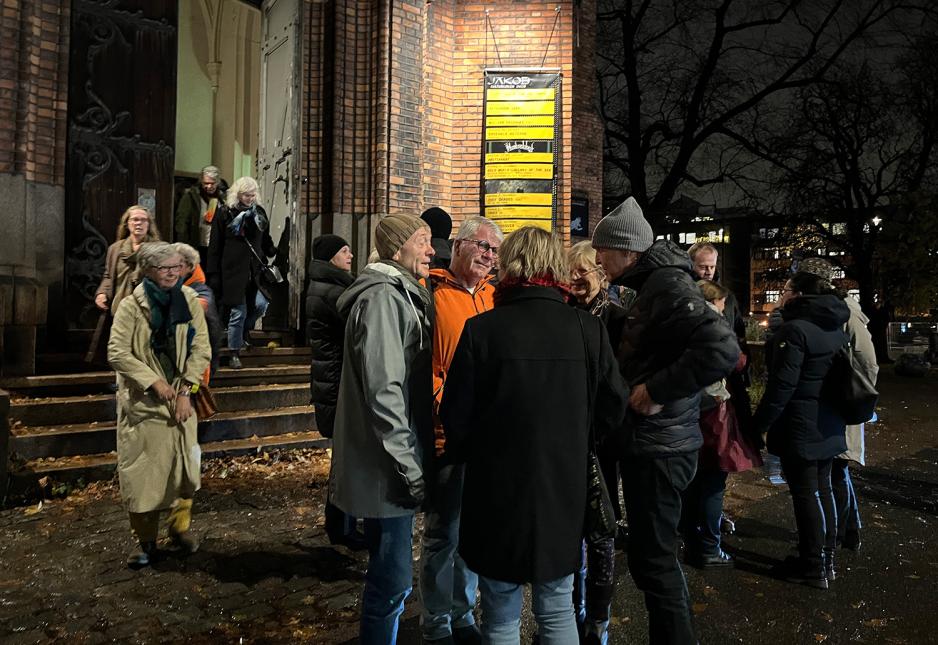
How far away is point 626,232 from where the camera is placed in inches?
127

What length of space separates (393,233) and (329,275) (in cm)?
123

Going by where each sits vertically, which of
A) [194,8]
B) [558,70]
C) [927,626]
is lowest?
[927,626]

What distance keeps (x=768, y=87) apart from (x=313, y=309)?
24.2 meters

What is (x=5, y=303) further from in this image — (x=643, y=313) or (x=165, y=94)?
(x=643, y=313)

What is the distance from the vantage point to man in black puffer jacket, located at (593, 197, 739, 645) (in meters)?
2.99

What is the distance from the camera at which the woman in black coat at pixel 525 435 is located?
8.20 ft

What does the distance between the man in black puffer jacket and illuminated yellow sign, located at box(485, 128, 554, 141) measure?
803 cm

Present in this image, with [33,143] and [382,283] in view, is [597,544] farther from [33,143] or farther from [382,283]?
[33,143]

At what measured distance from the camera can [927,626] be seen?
3.77m

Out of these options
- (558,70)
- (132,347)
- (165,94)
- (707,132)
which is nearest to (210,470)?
(132,347)

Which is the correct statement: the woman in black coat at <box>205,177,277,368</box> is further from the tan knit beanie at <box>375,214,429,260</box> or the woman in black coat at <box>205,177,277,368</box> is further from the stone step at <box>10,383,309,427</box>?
the tan knit beanie at <box>375,214,429,260</box>

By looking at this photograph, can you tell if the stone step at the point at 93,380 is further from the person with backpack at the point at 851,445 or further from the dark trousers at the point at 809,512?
the person with backpack at the point at 851,445

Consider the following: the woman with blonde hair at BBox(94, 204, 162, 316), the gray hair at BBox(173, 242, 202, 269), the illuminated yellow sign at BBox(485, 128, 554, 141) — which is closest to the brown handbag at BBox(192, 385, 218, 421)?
the gray hair at BBox(173, 242, 202, 269)

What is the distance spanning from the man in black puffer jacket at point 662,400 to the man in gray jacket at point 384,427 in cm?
91
